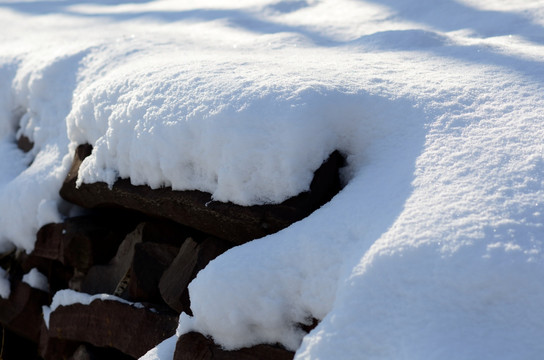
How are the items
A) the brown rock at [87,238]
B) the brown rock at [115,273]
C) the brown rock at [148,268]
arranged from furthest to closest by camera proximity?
the brown rock at [87,238] → the brown rock at [115,273] → the brown rock at [148,268]

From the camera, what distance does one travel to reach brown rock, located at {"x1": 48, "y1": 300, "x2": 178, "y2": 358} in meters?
2.21

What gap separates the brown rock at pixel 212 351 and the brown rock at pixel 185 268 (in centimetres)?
24

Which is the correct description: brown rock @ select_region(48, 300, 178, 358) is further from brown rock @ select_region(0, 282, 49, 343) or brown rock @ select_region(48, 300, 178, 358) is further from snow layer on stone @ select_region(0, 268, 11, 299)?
snow layer on stone @ select_region(0, 268, 11, 299)

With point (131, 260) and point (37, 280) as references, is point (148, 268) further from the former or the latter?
point (37, 280)

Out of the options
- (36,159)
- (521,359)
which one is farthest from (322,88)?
(36,159)

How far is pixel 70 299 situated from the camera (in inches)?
102

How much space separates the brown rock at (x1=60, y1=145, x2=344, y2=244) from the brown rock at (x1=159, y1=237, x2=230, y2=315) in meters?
0.05

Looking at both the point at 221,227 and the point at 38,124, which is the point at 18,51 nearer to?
the point at 38,124

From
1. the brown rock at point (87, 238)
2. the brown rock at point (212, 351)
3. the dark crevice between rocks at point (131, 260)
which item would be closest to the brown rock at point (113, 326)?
the dark crevice between rocks at point (131, 260)

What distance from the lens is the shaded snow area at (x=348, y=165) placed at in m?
1.41

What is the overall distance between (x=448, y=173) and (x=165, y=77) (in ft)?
4.15

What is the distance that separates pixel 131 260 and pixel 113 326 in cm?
28

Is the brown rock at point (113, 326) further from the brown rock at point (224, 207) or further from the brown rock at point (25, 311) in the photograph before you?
the brown rock at point (224, 207)

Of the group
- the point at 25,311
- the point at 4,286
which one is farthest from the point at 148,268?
the point at 4,286
